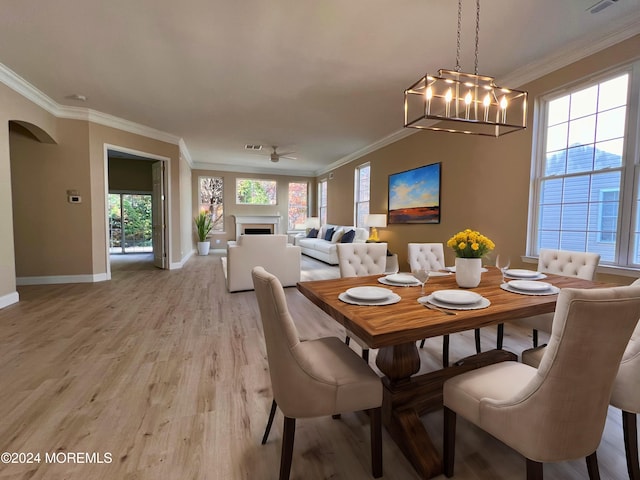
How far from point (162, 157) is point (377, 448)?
6322 millimetres

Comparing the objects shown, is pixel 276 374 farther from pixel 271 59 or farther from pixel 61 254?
pixel 61 254

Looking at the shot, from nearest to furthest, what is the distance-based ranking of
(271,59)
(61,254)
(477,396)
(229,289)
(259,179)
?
(477,396) → (271,59) → (229,289) → (61,254) → (259,179)

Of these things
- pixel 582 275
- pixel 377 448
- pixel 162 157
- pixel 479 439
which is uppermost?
pixel 162 157

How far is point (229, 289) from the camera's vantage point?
429 cm

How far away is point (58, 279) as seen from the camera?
4.65 metres

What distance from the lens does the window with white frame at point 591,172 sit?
2535mm

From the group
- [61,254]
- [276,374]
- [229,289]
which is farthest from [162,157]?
[276,374]

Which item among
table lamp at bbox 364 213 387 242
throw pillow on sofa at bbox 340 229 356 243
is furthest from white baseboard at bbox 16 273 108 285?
table lamp at bbox 364 213 387 242

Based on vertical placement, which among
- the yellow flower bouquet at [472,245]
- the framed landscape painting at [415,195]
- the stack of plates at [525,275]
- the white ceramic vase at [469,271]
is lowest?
the stack of plates at [525,275]

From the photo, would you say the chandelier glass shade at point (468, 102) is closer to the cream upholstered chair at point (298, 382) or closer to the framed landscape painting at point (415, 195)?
the framed landscape painting at point (415, 195)

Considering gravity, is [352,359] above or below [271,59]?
below

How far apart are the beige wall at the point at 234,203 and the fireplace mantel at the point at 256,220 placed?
155 mm

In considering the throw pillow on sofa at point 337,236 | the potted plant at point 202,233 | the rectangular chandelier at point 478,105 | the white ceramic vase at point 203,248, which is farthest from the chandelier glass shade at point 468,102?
the white ceramic vase at point 203,248

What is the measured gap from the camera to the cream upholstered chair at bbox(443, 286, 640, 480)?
843mm
